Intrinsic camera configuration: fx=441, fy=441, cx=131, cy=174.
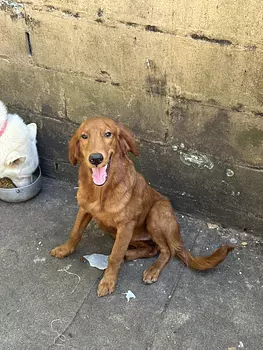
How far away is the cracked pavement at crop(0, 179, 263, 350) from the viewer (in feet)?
10.2

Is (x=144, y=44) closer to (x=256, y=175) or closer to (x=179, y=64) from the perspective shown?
(x=179, y=64)

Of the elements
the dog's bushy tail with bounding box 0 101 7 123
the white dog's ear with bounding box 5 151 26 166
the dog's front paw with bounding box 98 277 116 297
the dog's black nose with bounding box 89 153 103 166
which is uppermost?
the dog's black nose with bounding box 89 153 103 166

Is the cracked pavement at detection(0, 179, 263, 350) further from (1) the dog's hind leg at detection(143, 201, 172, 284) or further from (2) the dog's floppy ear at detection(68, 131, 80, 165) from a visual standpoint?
(2) the dog's floppy ear at detection(68, 131, 80, 165)

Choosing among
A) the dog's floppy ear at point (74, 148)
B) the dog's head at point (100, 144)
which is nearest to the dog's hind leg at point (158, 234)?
the dog's head at point (100, 144)

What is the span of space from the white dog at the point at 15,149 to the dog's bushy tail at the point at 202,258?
1.62 metres

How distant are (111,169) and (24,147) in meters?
1.26

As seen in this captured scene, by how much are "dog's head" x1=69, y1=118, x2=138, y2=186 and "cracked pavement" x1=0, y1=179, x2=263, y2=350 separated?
0.96 meters

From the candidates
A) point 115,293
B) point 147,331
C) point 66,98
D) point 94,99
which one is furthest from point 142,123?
point 147,331

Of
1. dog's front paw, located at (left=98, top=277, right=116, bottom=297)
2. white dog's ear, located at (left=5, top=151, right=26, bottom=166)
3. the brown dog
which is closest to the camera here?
the brown dog

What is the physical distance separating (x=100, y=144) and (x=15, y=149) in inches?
56.6

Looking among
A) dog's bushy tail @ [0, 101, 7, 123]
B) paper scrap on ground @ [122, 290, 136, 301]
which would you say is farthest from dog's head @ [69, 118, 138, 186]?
dog's bushy tail @ [0, 101, 7, 123]

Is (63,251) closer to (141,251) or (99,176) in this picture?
(141,251)

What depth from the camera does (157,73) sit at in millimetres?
3529

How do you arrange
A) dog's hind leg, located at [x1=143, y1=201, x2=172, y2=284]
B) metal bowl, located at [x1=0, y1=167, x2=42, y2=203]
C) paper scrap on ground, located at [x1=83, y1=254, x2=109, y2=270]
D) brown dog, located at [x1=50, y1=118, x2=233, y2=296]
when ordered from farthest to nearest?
metal bowl, located at [x1=0, y1=167, x2=42, y2=203]
paper scrap on ground, located at [x1=83, y1=254, x2=109, y2=270]
dog's hind leg, located at [x1=143, y1=201, x2=172, y2=284]
brown dog, located at [x1=50, y1=118, x2=233, y2=296]
